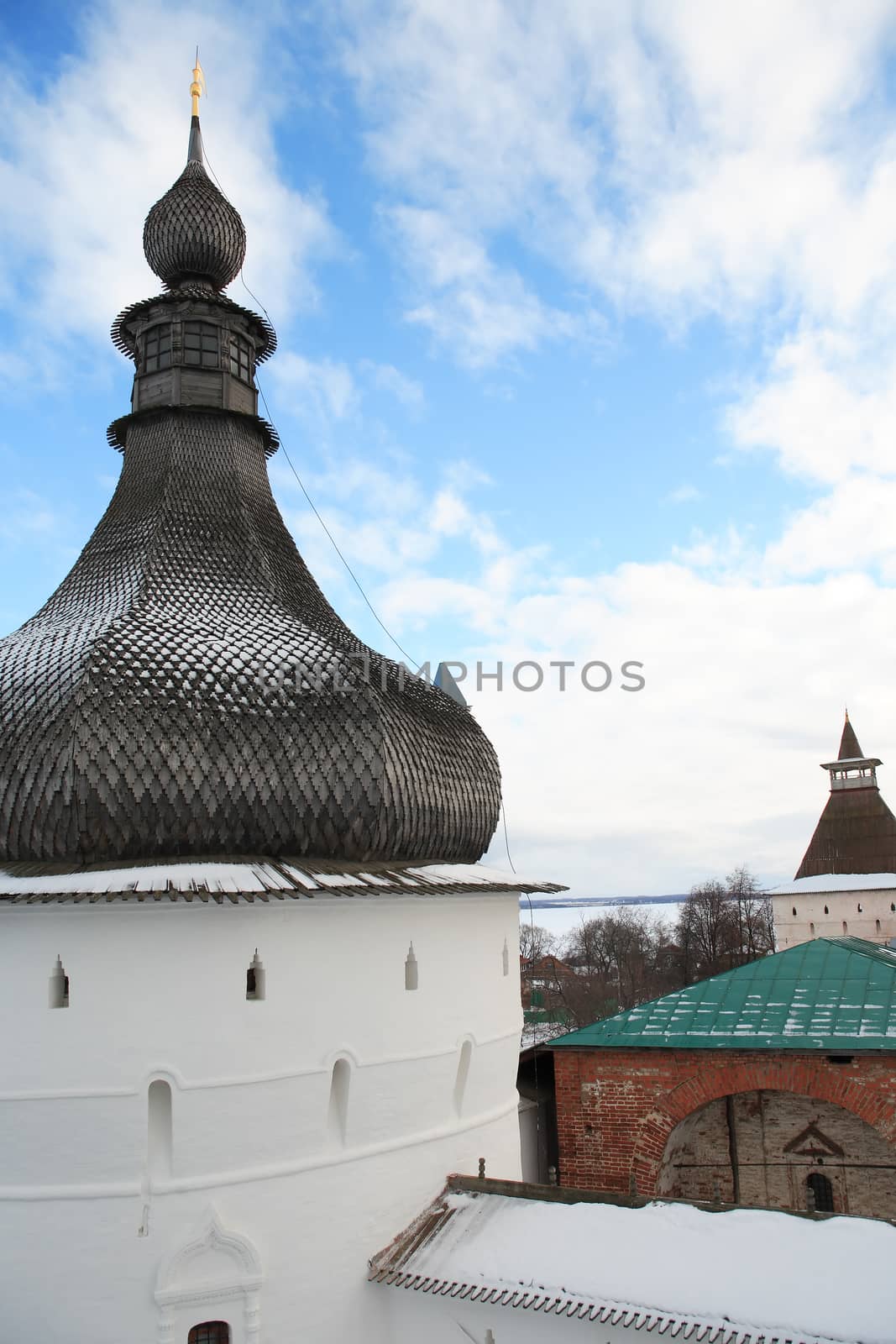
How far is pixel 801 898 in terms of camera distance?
2712 cm

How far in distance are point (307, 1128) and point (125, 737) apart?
3356 mm

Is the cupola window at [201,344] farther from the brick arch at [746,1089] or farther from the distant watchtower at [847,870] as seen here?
the distant watchtower at [847,870]

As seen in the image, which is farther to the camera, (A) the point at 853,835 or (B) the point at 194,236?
(A) the point at 853,835

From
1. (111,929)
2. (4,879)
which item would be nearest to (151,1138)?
(111,929)

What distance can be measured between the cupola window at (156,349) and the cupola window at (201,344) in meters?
0.21

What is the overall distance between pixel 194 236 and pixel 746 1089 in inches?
458

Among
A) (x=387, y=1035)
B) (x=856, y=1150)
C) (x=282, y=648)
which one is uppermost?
(x=282, y=648)

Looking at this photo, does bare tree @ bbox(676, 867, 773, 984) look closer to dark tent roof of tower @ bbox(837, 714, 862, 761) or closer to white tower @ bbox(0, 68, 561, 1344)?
dark tent roof of tower @ bbox(837, 714, 862, 761)

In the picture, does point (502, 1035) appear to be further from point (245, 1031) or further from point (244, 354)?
point (244, 354)

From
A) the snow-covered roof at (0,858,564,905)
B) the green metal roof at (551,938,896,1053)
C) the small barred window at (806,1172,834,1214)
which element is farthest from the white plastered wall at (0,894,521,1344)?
the small barred window at (806,1172,834,1214)

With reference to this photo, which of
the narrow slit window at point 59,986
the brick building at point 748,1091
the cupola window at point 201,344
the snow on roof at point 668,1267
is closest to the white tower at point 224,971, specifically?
the narrow slit window at point 59,986

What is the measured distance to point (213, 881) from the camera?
23.2ft

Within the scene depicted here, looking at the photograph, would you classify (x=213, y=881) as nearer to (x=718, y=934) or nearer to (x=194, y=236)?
(x=194, y=236)

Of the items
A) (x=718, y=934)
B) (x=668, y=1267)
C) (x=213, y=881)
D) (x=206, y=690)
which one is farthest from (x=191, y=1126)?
(x=718, y=934)
